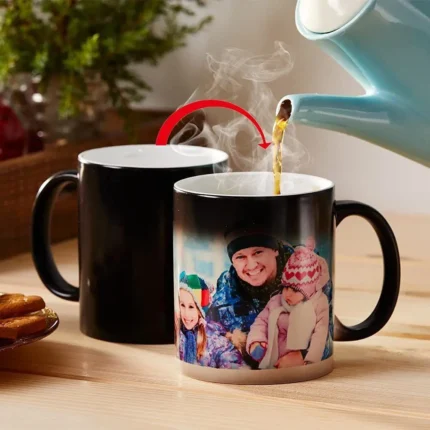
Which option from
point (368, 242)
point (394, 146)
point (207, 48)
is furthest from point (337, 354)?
point (207, 48)

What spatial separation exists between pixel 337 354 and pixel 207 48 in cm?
83

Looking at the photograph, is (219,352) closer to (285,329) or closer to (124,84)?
(285,329)

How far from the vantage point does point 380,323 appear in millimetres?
687

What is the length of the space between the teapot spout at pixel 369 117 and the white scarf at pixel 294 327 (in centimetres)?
12

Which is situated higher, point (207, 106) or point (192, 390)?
point (207, 106)

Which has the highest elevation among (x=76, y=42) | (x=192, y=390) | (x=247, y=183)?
(x=76, y=42)

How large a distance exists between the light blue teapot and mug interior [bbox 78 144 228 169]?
5.9 inches

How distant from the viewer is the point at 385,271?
68 cm

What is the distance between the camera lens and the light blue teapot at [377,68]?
2.08 ft

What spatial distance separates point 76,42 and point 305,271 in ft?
2.38

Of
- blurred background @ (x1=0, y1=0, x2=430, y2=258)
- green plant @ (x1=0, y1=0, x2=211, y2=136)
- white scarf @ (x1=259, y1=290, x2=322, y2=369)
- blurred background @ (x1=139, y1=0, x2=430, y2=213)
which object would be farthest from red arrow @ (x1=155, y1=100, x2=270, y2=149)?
blurred background @ (x1=139, y1=0, x2=430, y2=213)

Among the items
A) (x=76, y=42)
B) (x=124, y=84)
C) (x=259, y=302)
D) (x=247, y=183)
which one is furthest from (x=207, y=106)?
(x=124, y=84)

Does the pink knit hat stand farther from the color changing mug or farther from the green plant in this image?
the green plant

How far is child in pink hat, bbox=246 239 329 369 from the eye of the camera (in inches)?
24.6
